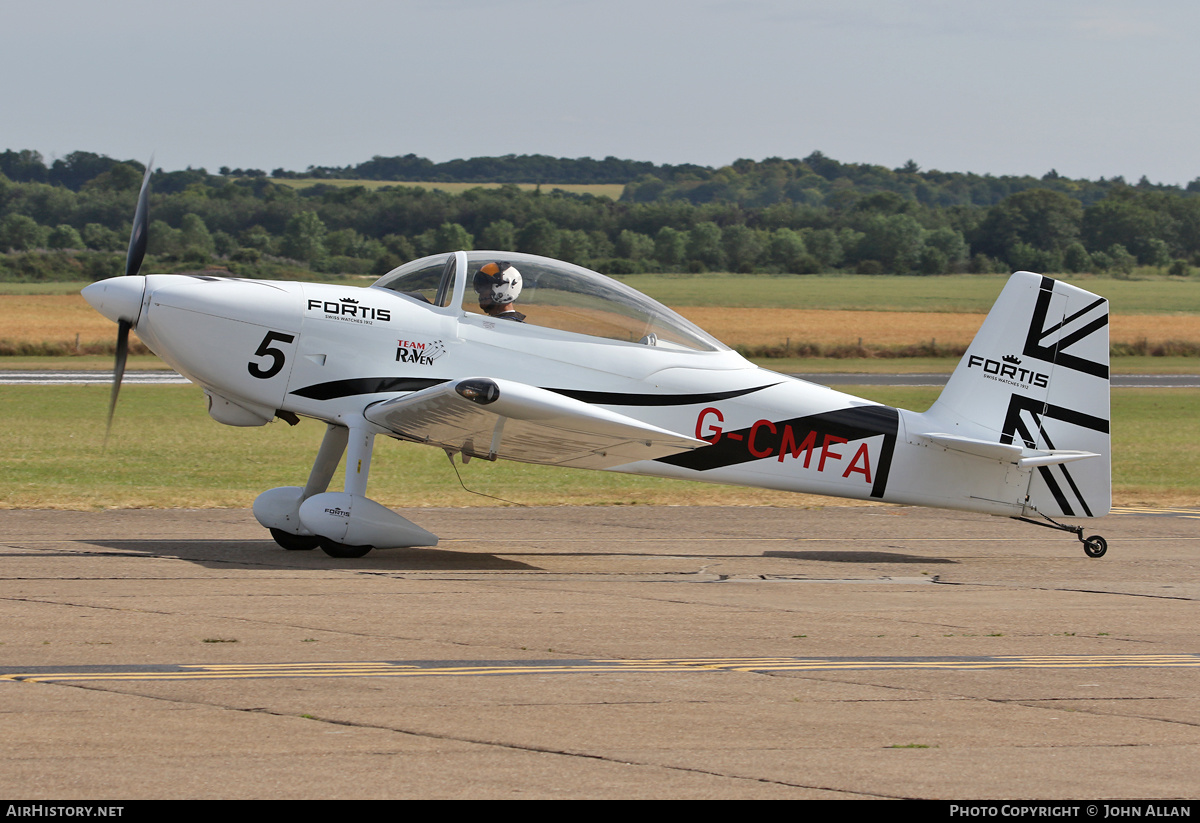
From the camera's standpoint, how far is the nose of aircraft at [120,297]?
11.2 m

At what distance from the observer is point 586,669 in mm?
7539

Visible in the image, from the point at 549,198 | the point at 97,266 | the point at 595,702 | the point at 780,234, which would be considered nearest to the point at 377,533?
the point at 595,702

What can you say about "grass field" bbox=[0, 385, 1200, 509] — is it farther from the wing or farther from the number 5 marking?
the wing

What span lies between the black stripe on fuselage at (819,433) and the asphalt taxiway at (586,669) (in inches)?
38.2

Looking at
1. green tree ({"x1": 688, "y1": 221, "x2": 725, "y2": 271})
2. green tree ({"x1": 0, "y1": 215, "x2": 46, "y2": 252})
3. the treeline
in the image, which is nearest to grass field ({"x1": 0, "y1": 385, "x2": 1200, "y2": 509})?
the treeline

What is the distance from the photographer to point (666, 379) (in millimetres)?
11812

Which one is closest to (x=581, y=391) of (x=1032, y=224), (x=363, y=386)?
(x=363, y=386)

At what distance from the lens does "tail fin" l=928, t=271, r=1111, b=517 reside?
12.5 meters

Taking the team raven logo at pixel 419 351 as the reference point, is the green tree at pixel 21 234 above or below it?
below

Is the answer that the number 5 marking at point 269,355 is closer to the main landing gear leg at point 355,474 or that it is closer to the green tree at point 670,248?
the main landing gear leg at point 355,474

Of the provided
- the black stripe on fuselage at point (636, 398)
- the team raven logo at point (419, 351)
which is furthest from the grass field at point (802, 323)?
the black stripe on fuselage at point (636, 398)

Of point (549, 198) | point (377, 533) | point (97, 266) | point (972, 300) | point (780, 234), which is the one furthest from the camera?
point (549, 198)

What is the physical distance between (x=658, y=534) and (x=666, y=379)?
2.75m

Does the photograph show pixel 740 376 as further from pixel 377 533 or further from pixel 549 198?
pixel 549 198
